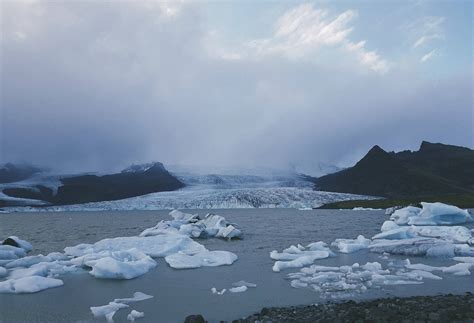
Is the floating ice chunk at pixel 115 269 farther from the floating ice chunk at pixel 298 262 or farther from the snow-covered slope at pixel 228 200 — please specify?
the snow-covered slope at pixel 228 200

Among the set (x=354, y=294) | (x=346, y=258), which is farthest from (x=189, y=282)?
(x=346, y=258)

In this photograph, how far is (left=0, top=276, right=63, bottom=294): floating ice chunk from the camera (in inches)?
488

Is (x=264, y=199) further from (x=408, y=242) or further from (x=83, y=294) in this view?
(x=83, y=294)

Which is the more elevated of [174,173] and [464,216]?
[174,173]

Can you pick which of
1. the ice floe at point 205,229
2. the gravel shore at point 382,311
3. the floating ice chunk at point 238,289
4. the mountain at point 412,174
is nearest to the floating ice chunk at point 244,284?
the floating ice chunk at point 238,289

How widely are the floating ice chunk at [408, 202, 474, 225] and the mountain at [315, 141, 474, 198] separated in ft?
262

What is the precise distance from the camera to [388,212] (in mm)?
57594

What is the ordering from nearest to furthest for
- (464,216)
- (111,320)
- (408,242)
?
(111,320)
(408,242)
(464,216)

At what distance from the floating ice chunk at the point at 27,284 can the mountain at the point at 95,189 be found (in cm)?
11264

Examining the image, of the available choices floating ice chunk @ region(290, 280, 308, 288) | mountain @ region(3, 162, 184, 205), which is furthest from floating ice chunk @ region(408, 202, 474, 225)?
mountain @ region(3, 162, 184, 205)

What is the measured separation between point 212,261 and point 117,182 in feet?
542

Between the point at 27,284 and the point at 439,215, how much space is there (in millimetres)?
34620

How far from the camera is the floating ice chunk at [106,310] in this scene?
31.5 feet

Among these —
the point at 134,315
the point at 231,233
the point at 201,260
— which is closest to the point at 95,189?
the point at 231,233
